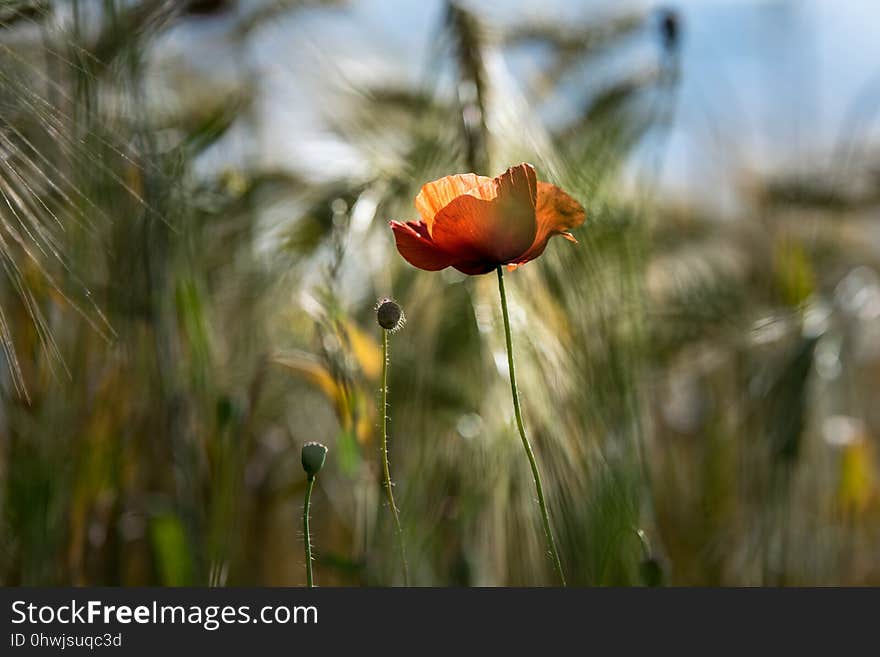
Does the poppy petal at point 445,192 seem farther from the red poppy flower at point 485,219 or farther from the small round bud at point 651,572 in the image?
the small round bud at point 651,572

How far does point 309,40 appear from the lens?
895 millimetres

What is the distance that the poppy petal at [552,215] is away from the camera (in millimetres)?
411

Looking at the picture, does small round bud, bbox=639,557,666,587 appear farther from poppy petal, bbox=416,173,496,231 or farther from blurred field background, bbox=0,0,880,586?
poppy petal, bbox=416,173,496,231

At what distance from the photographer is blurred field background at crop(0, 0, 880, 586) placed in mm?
584

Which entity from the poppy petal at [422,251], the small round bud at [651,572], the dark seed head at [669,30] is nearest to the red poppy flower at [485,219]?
the poppy petal at [422,251]

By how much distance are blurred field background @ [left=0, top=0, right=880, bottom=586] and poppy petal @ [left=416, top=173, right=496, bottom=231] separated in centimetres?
14

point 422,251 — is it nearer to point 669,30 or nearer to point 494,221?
Result: point 494,221

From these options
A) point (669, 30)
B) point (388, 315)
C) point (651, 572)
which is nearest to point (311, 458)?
point (388, 315)

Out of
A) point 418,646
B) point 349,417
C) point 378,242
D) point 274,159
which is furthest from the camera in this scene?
point 274,159

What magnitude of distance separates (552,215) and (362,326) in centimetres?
53

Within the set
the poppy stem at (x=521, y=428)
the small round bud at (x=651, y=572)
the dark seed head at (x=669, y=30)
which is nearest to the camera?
the poppy stem at (x=521, y=428)

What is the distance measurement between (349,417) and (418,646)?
22 centimetres

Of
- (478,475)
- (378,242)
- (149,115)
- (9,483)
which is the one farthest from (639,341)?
(9,483)

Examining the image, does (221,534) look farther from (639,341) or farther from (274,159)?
(274,159)
